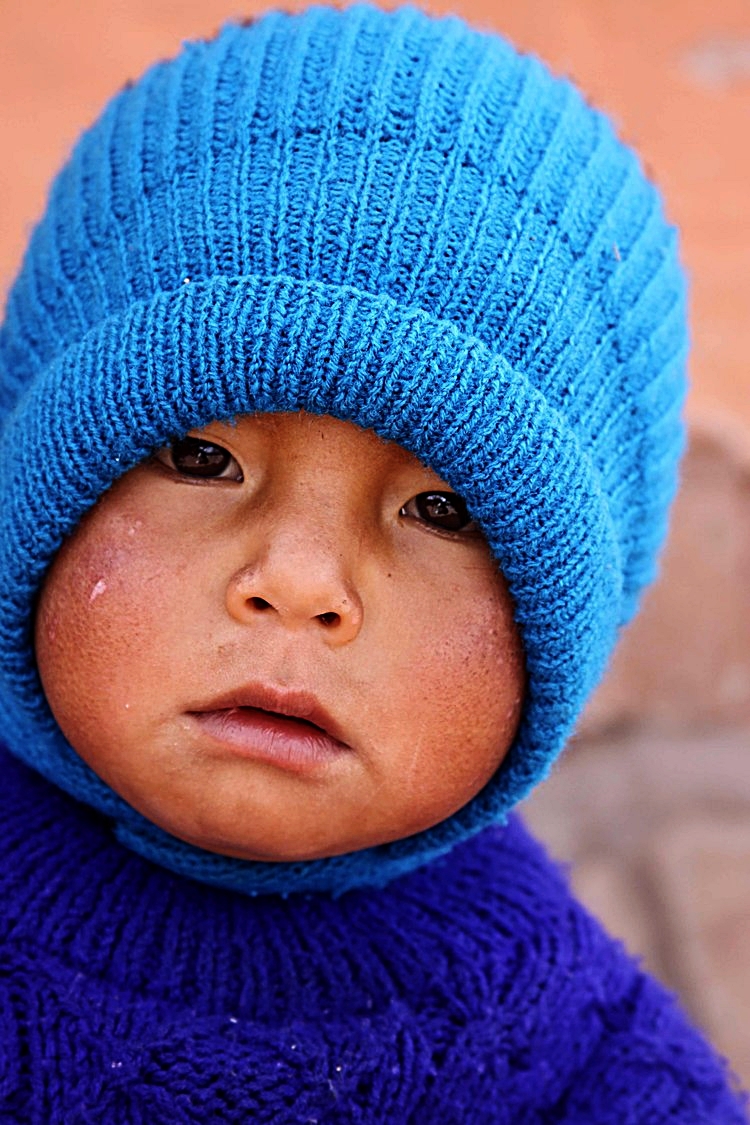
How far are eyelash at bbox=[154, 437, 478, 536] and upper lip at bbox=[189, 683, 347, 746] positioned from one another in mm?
148

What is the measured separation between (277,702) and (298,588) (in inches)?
3.1

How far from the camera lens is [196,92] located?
3.58 ft

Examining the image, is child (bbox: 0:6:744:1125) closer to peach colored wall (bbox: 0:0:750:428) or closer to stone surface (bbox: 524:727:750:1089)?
stone surface (bbox: 524:727:750:1089)

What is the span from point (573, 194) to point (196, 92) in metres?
0.29

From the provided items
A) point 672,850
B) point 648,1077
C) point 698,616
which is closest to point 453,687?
point 648,1077

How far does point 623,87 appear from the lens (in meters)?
3.09

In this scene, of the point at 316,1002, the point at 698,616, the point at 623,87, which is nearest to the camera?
the point at 316,1002

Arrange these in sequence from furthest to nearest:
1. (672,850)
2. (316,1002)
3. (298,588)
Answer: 1. (672,850)
2. (316,1002)
3. (298,588)

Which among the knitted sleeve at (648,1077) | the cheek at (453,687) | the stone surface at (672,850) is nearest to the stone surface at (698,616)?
the stone surface at (672,850)

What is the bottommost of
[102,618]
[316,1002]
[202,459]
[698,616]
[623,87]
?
[316,1002]

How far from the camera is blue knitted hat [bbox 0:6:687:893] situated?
96 centimetres

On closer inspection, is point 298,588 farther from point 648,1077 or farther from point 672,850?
point 672,850

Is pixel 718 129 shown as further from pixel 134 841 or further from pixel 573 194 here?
pixel 134 841

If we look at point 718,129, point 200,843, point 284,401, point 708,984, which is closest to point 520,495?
point 284,401
